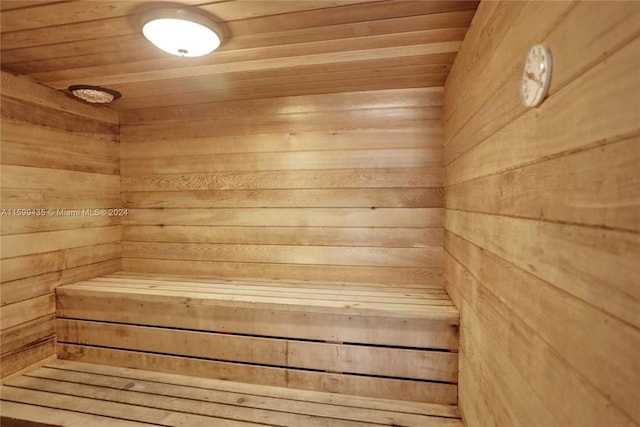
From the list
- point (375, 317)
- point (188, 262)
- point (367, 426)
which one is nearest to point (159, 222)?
point (188, 262)

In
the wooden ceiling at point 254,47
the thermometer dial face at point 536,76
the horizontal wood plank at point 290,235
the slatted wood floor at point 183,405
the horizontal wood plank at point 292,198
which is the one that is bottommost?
the slatted wood floor at point 183,405

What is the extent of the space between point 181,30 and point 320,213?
1.53 meters

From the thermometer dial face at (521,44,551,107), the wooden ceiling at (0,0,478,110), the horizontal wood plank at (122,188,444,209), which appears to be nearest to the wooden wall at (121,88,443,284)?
the horizontal wood plank at (122,188,444,209)

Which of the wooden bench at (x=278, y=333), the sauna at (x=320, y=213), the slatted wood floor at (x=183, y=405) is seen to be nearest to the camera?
the sauna at (x=320, y=213)

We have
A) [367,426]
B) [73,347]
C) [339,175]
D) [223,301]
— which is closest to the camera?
[367,426]

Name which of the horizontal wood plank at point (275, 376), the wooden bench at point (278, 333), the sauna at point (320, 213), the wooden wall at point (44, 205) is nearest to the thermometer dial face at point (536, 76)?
the sauna at point (320, 213)

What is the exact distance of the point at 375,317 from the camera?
1.89 metres

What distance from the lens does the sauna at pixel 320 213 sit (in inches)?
27.5

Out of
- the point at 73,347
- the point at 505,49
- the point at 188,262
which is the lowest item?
the point at 73,347

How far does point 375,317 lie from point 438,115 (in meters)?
1.53

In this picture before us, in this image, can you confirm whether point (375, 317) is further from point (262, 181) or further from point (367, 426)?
point (262, 181)

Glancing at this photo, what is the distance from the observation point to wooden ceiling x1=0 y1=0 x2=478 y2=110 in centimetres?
146

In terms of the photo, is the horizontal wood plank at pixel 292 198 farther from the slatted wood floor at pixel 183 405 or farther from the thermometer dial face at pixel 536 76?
the thermometer dial face at pixel 536 76

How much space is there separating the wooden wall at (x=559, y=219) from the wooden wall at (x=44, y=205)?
283cm
